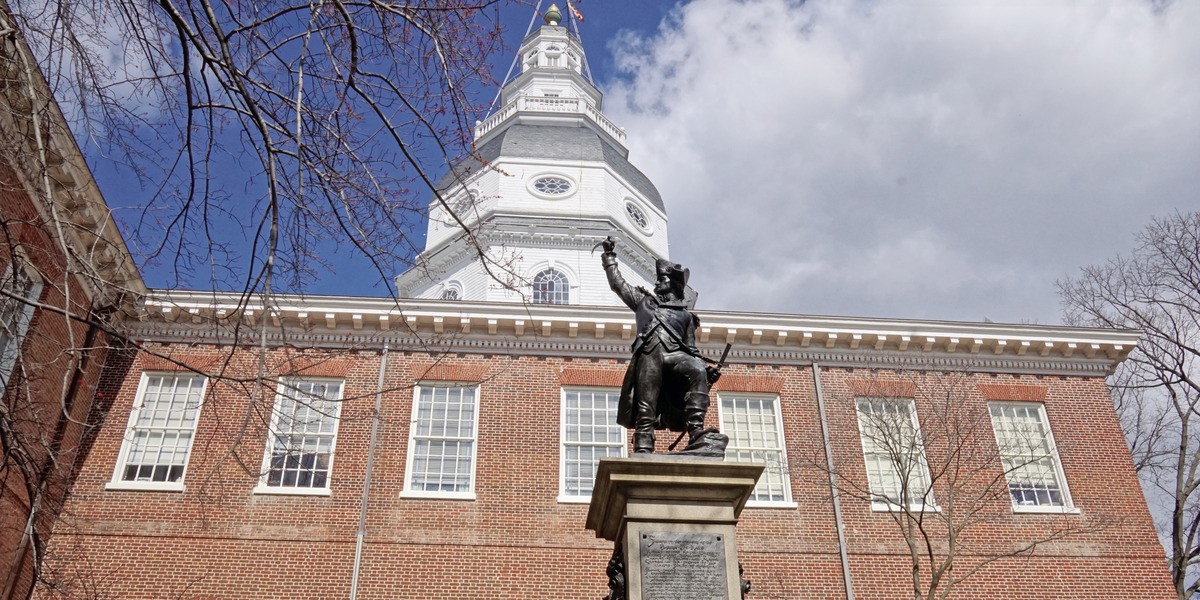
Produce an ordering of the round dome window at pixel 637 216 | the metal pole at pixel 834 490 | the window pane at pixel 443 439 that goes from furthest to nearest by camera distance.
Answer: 1. the round dome window at pixel 637 216
2. the window pane at pixel 443 439
3. the metal pole at pixel 834 490

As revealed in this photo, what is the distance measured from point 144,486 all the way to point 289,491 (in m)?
2.72

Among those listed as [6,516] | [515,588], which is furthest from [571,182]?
[6,516]

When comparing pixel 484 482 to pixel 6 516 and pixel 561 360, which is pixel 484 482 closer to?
pixel 561 360

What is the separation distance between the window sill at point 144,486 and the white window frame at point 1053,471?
16319mm

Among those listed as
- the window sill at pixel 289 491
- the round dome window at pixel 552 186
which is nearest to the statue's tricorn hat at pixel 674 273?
the window sill at pixel 289 491

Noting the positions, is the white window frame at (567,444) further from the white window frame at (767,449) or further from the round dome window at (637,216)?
the round dome window at (637,216)

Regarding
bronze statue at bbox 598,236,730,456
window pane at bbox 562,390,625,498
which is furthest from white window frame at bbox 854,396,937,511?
bronze statue at bbox 598,236,730,456

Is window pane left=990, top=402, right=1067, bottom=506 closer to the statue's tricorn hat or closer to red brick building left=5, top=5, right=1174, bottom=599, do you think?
red brick building left=5, top=5, right=1174, bottom=599

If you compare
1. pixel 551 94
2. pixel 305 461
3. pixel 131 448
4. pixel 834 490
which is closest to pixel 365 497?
pixel 305 461

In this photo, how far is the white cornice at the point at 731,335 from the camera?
1934 cm

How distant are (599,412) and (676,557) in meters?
12.7

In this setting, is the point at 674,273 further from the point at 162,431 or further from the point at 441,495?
the point at 162,431

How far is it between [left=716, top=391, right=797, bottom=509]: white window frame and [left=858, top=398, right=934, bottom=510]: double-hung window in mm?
1638

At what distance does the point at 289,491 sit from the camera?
17.6 meters
